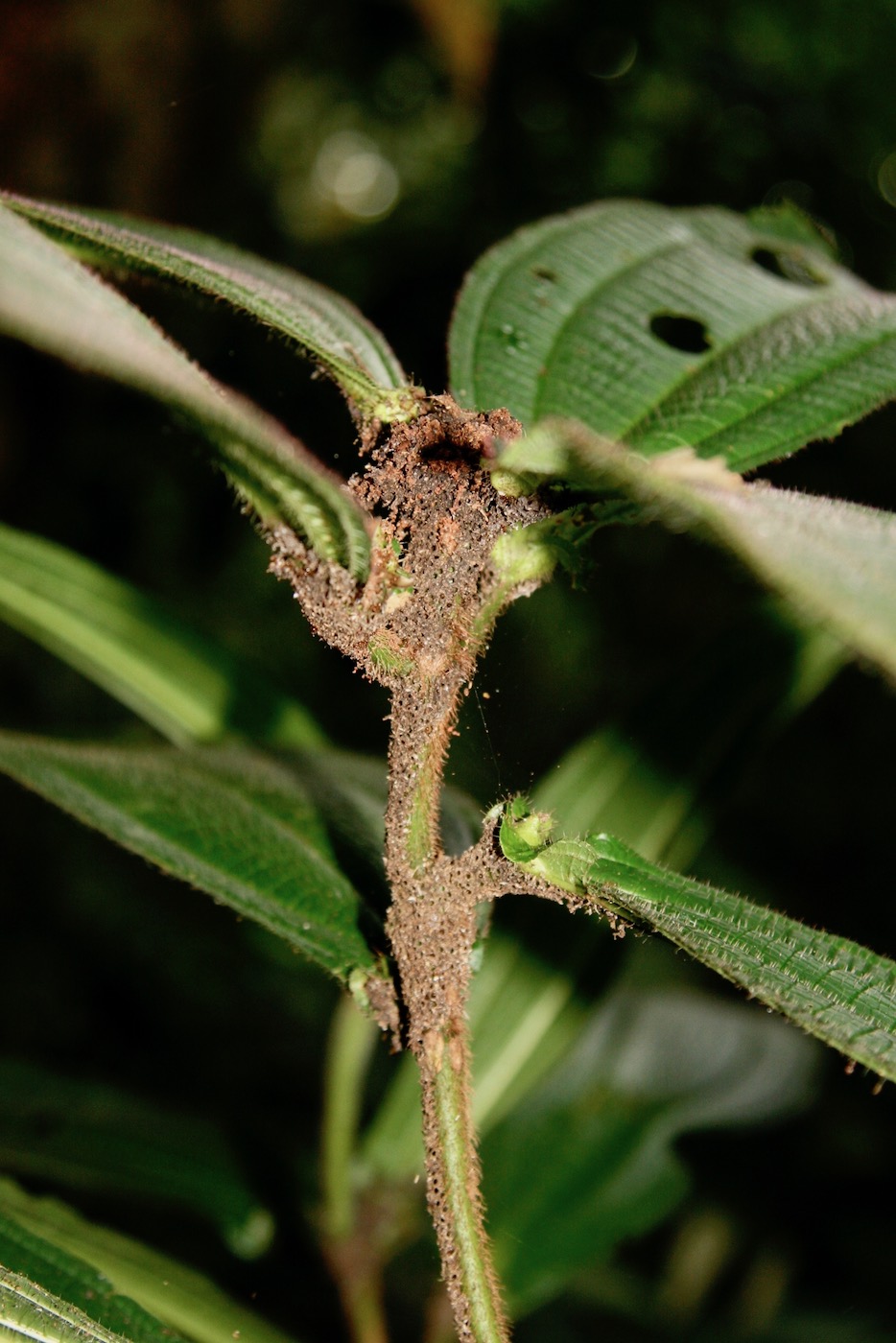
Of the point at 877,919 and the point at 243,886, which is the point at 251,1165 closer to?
the point at 243,886

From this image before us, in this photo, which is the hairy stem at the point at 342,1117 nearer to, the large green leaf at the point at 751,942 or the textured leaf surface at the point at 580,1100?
the textured leaf surface at the point at 580,1100

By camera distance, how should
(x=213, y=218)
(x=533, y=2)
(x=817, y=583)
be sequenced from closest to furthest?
(x=817, y=583) < (x=533, y=2) < (x=213, y=218)

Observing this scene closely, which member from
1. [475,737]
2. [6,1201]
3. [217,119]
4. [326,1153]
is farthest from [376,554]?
[217,119]

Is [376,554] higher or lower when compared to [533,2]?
lower

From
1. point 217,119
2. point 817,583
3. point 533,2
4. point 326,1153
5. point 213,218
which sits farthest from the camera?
point 213,218

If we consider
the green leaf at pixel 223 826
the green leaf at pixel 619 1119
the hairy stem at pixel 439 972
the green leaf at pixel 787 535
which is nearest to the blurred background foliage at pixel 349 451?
the green leaf at pixel 619 1119

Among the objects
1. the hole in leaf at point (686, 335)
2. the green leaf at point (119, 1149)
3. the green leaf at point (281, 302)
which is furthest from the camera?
the green leaf at point (119, 1149)

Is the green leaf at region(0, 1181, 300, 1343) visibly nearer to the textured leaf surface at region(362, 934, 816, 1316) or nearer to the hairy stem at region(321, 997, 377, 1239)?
the hairy stem at region(321, 997, 377, 1239)
